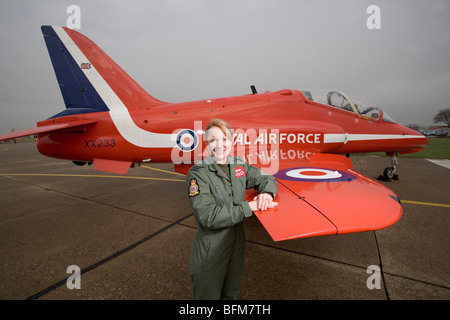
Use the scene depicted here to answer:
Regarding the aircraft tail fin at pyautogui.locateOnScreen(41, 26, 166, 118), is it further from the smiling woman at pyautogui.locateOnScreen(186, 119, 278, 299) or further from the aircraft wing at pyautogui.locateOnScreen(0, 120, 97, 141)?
the smiling woman at pyautogui.locateOnScreen(186, 119, 278, 299)

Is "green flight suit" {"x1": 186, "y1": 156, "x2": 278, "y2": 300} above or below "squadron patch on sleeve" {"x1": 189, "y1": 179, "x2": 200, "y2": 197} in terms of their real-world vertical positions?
below

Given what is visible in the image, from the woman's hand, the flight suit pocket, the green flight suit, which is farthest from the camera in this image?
the woman's hand

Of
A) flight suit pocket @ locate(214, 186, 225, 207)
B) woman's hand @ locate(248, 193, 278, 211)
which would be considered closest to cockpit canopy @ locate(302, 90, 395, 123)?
woman's hand @ locate(248, 193, 278, 211)

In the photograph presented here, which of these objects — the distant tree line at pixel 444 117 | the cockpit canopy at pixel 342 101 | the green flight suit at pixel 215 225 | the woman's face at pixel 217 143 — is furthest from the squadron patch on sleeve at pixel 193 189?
the distant tree line at pixel 444 117

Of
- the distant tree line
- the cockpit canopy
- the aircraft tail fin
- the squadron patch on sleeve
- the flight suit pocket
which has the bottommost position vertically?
the flight suit pocket

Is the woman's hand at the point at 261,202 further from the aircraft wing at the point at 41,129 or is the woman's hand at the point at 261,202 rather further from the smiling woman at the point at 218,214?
the aircraft wing at the point at 41,129

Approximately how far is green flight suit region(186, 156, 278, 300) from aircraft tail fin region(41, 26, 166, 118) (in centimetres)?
346

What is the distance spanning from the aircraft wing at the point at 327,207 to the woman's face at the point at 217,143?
2.20 ft

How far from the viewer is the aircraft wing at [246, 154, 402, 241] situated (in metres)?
1.61

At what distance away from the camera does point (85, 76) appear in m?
4.11

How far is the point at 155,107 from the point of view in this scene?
4230 mm

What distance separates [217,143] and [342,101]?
4.07 m

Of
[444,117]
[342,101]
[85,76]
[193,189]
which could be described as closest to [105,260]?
[193,189]
